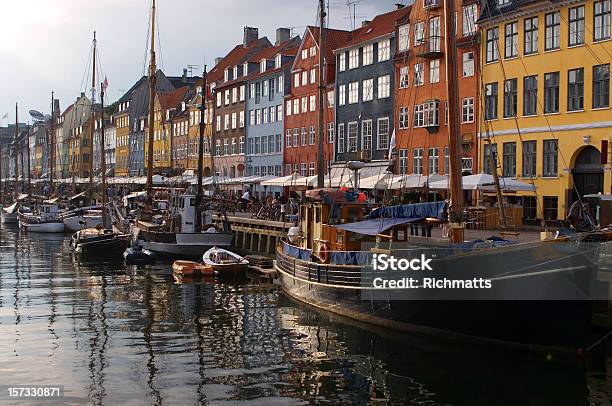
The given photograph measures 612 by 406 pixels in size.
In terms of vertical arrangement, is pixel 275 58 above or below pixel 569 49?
above

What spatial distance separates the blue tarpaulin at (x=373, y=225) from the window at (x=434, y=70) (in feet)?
87.3

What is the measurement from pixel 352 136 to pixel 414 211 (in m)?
36.2

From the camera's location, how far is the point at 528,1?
4094 centimetres

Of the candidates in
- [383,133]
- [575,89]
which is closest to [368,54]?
[383,133]

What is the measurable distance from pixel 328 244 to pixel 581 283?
31.8 feet

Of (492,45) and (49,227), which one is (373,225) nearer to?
(492,45)

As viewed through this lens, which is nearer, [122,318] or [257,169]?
[122,318]

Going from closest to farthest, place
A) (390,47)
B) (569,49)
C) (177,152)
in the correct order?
(569,49) < (390,47) < (177,152)

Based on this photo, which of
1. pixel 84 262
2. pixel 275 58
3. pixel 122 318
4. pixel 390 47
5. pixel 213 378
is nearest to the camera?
pixel 213 378

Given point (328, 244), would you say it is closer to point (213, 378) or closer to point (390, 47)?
point (213, 378)

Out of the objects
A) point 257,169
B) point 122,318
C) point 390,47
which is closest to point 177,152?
point 257,169

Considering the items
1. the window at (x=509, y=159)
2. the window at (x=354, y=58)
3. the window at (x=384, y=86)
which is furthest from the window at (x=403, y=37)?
the window at (x=509, y=159)

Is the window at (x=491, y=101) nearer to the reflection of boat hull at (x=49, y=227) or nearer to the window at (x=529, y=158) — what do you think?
the window at (x=529, y=158)

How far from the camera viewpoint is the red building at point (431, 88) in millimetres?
46000
